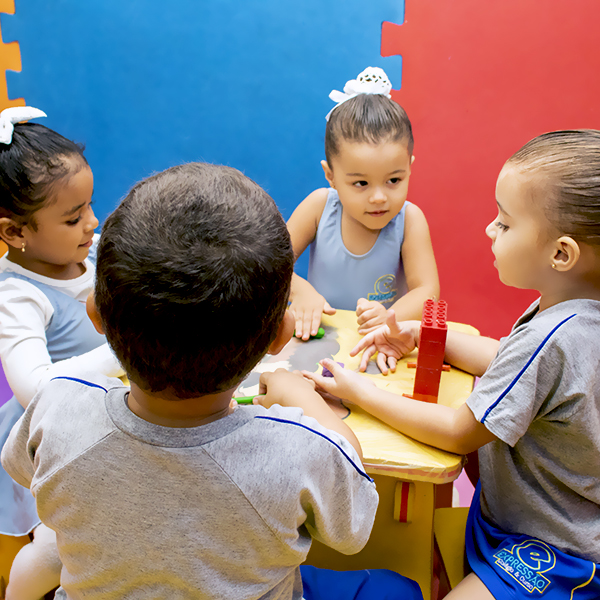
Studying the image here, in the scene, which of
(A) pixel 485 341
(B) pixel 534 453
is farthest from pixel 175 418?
(A) pixel 485 341

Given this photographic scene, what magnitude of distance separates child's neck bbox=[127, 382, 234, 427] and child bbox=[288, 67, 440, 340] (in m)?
0.55

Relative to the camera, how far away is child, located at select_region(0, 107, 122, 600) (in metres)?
0.86

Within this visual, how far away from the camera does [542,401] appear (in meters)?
0.70

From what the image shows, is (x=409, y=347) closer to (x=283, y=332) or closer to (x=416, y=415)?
(x=416, y=415)

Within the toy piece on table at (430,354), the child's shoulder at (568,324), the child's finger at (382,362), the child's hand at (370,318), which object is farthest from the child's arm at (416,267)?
the child's shoulder at (568,324)

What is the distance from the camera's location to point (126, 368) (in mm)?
486

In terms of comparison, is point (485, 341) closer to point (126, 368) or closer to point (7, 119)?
point (126, 368)

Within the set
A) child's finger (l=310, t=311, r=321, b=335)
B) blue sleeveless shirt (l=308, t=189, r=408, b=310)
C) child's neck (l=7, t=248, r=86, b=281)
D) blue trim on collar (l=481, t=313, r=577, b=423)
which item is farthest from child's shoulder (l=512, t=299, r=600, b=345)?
child's neck (l=7, t=248, r=86, b=281)

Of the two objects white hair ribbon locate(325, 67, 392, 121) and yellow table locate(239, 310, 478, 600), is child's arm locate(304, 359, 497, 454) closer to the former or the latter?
yellow table locate(239, 310, 478, 600)

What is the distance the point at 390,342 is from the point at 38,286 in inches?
25.8

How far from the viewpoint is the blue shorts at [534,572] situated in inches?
28.1

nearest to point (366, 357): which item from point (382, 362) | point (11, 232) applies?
point (382, 362)

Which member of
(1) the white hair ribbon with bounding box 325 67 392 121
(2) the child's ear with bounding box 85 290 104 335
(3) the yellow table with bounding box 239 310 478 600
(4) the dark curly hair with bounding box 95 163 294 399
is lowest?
(3) the yellow table with bounding box 239 310 478 600

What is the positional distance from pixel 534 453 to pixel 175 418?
0.53 meters
